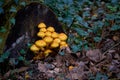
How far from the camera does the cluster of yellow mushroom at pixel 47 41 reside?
4781 millimetres

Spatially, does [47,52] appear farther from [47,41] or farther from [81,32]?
[81,32]

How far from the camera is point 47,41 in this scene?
479cm

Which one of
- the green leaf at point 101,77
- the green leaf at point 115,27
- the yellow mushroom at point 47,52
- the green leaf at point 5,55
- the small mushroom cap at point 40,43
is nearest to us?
the green leaf at point 101,77

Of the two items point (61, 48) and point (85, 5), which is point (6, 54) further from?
point (85, 5)

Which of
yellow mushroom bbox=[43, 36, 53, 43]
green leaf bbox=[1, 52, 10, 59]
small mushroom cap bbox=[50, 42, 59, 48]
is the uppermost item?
yellow mushroom bbox=[43, 36, 53, 43]

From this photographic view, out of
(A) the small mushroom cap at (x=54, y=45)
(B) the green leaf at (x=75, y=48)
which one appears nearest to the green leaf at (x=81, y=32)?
(B) the green leaf at (x=75, y=48)

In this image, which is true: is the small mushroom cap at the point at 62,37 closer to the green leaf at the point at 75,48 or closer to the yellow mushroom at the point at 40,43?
the green leaf at the point at 75,48

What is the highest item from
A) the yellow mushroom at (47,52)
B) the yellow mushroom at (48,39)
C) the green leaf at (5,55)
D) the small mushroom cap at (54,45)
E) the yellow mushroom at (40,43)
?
the yellow mushroom at (48,39)

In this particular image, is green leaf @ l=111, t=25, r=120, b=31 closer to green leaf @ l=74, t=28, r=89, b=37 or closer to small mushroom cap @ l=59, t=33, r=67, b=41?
green leaf @ l=74, t=28, r=89, b=37

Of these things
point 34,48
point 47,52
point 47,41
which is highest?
point 47,41

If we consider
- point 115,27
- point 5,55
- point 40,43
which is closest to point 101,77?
point 40,43

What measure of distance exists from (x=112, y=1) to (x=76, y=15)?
1.11m

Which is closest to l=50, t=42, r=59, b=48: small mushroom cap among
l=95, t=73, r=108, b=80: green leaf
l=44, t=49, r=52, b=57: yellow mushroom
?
l=44, t=49, r=52, b=57: yellow mushroom

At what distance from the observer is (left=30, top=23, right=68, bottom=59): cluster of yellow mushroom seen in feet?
15.7
